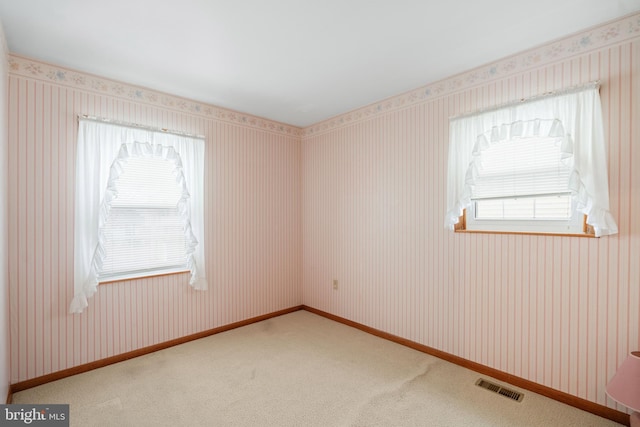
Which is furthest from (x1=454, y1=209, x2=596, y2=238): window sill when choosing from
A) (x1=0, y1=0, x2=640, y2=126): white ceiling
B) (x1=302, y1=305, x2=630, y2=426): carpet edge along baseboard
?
(x1=0, y1=0, x2=640, y2=126): white ceiling

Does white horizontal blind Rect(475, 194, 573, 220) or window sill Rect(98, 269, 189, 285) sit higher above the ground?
white horizontal blind Rect(475, 194, 573, 220)

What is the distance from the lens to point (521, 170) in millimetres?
2408

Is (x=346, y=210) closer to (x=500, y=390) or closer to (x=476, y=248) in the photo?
(x=476, y=248)

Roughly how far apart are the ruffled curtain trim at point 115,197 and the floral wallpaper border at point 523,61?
79.5 inches

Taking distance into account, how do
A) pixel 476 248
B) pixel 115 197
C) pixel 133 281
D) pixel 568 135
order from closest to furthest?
pixel 568 135 → pixel 476 248 → pixel 115 197 → pixel 133 281

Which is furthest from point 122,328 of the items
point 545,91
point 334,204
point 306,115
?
point 545,91

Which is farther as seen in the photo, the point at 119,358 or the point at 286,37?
the point at 119,358

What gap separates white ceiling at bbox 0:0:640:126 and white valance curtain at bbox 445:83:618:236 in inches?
17.3

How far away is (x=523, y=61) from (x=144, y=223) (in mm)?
3427

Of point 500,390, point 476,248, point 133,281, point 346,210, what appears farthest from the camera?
point 346,210

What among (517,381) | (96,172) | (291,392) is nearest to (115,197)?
(96,172)

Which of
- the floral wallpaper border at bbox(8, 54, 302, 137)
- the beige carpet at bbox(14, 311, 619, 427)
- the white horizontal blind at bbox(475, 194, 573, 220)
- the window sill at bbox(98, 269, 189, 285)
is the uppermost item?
the floral wallpaper border at bbox(8, 54, 302, 137)

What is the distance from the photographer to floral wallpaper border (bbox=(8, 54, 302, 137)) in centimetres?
243

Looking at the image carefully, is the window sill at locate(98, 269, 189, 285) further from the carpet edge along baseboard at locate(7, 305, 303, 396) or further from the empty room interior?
the carpet edge along baseboard at locate(7, 305, 303, 396)
